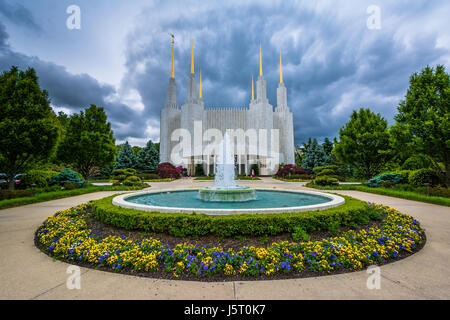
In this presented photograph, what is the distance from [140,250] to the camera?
11.3ft

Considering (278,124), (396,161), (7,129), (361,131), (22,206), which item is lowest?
(22,206)

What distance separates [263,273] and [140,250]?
2148mm

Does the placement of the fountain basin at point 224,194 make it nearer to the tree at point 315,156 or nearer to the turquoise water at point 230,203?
the turquoise water at point 230,203

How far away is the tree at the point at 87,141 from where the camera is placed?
1547 centimetres

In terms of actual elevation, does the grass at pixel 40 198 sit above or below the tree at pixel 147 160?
below

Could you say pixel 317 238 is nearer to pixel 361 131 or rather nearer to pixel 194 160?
pixel 361 131

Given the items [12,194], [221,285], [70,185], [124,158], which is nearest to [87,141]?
[70,185]

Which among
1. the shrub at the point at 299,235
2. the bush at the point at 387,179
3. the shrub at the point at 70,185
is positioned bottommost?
the shrub at the point at 299,235

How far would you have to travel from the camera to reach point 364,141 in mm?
18547

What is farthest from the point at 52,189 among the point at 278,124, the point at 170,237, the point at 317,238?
the point at 278,124

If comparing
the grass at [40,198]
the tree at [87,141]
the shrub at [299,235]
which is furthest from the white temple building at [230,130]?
the shrub at [299,235]

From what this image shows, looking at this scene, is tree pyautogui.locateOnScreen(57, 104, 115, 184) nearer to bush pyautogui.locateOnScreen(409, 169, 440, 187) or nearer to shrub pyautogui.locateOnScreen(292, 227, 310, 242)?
shrub pyautogui.locateOnScreen(292, 227, 310, 242)

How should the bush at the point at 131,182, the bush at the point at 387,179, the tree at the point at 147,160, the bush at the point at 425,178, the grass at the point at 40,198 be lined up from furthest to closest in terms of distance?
the tree at the point at 147,160 < the bush at the point at 131,182 < the bush at the point at 387,179 < the bush at the point at 425,178 < the grass at the point at 40,198

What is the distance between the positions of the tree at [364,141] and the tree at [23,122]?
23637 mm
